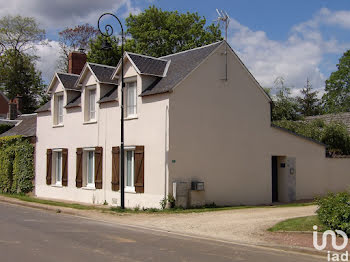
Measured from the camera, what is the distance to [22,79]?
5300cm

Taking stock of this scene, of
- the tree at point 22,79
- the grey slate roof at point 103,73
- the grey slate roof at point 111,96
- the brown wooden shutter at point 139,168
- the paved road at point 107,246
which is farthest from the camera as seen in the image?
the tree at point 22,79

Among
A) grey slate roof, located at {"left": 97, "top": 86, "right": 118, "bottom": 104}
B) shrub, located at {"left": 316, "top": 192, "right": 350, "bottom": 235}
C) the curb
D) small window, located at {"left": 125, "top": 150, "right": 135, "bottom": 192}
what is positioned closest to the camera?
the curb

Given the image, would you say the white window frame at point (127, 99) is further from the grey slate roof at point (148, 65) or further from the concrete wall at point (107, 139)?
the grey slate roof at point (148, 65)

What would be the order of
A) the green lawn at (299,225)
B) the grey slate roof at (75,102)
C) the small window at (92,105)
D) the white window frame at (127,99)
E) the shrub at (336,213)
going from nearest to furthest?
1. the shrub at (336,213)
2. the green lawn at (299,225)
3. the white window frame at (127,99)
4. the small window at (92,105)
5. the grey slate roof at (75,102)

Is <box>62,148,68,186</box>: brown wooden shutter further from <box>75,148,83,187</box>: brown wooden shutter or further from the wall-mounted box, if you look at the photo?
the wall-mounted box

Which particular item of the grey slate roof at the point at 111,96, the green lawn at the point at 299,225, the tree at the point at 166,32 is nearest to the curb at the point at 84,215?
the green lawn at the point at 299,225

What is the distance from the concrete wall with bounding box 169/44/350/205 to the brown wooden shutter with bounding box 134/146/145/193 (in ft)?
4.98

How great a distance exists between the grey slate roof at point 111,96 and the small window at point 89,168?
2719 millimetres

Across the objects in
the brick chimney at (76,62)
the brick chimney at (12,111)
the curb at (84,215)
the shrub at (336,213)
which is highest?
the brick chimney at (76,62)

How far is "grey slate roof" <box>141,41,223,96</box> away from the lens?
18547mm

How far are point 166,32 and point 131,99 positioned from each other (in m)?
20.8

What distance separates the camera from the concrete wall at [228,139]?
18.5 meters

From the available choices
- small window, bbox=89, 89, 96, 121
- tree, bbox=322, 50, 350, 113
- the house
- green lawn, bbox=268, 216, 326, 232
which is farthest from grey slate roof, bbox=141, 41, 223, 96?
tree, bbox=322, 50, 350, 113

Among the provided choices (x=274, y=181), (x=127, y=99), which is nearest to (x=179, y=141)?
(x=127, y=99)
